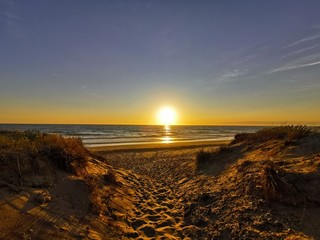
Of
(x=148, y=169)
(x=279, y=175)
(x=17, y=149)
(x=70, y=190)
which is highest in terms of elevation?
(x=17, y=149)

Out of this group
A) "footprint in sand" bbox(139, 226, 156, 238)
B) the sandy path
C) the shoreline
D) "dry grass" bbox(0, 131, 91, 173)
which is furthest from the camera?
the shoreline

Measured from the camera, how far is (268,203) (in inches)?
228

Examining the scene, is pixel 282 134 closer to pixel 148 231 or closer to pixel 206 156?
pixel 206 156

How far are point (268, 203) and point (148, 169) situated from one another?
902 centimetres

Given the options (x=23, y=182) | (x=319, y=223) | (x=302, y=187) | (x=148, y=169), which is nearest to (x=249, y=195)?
(x=302, y=187)

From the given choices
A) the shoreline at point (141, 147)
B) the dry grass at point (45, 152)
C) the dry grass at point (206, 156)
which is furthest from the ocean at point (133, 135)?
the dry grass at point (45, 152)

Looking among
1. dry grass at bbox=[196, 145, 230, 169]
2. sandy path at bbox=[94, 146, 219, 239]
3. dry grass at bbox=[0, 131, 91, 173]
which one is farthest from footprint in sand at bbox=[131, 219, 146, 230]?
dry grass at bbox=[196, 145, 230, 169]

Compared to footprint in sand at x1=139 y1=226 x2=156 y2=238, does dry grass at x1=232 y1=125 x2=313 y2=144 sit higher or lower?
higher

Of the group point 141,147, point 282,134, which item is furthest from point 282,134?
point 141,147

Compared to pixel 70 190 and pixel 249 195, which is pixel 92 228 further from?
pixel 249 195

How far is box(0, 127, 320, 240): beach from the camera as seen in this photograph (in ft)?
15.8

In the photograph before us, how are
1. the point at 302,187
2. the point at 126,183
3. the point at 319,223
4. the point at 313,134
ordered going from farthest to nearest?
the point at 126,183 < the point at 313,134 < the point at 302,187 < the point at 319,223

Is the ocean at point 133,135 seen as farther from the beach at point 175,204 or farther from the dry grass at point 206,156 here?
the beach at point 175,204

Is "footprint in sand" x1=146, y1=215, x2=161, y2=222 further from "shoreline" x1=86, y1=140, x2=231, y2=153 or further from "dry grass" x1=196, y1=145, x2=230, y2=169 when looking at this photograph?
"shoreline" x1=86, y1=140, x2=231, y2=153
